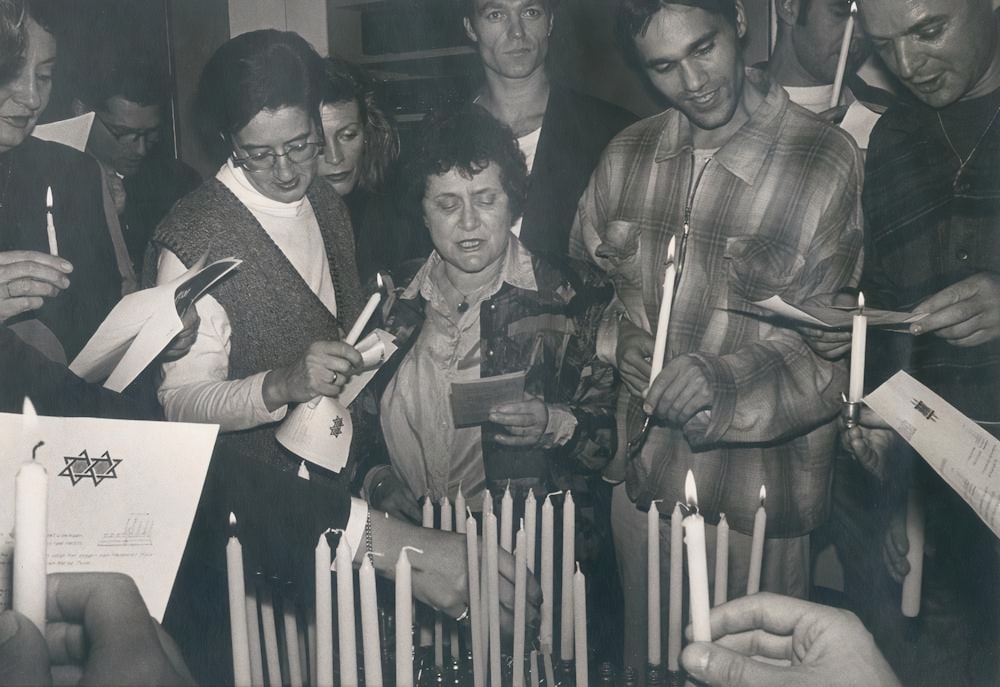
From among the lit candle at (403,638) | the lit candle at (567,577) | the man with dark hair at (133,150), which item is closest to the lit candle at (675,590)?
the lit candle at (567,577)

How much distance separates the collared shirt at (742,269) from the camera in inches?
51.9

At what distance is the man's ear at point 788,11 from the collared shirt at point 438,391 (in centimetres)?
48

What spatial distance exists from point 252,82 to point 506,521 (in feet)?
2.40

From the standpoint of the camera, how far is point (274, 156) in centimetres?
138

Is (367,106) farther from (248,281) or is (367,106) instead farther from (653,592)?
(653,592)

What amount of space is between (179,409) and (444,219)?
0.48 metres

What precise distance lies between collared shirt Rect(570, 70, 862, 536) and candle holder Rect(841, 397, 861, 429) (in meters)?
0.02

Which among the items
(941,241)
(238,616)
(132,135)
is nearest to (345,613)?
(238,616)

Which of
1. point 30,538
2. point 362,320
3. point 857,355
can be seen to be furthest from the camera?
point 362,320

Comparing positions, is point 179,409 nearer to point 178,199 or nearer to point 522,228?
point 178,199

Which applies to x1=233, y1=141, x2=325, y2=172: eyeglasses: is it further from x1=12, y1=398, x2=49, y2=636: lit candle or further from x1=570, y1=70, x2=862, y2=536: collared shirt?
x1=12, y1=398, x2=49, y2=636: lit candle

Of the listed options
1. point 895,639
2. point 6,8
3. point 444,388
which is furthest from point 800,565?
point 6,8

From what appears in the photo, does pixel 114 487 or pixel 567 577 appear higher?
pixel 114 487

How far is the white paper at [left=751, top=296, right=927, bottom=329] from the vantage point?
127cm
